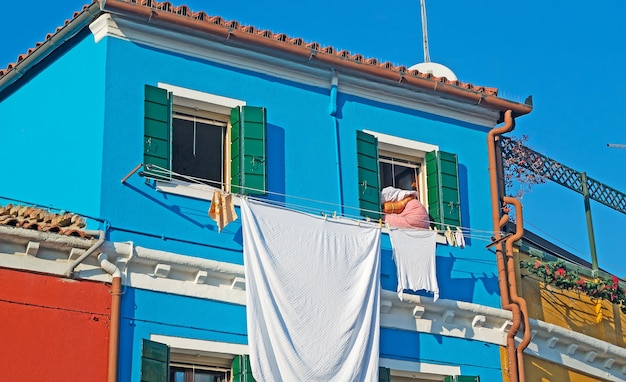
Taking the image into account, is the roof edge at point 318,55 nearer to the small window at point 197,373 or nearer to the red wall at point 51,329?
the red wall at point 51,329

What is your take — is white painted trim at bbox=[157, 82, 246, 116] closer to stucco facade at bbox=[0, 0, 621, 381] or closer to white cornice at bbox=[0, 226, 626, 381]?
stucco facade at bbox=[0, 0, 621, 381]

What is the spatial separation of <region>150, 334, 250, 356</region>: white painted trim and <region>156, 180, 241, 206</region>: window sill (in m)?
1.93

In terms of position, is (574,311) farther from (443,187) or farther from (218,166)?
(218,166)

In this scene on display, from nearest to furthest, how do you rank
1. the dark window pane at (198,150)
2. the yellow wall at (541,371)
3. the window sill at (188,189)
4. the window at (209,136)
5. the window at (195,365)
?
the window at (195,365), the window sill at (188,189), the window at (209,136), the dark window pane at (198,150), the yellow wall at (541,371)

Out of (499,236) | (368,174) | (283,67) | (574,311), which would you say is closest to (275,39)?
(283,67)

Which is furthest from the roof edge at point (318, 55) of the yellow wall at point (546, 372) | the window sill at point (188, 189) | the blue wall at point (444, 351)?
the yellow wall at point (546, 372)

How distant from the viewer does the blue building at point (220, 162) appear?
16781 millimetres

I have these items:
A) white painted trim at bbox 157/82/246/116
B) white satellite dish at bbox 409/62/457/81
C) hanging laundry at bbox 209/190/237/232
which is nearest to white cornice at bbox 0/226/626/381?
hanging laundry at bbox 209/190/237/232

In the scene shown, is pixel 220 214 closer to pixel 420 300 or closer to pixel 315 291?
pixel 315 291

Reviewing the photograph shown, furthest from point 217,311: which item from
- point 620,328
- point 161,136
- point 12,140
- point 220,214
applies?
point 620,328

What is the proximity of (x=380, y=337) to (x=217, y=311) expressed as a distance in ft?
8.00

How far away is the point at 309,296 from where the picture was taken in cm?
1734

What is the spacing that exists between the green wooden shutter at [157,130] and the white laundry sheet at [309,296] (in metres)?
1.21

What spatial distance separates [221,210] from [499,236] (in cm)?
477
